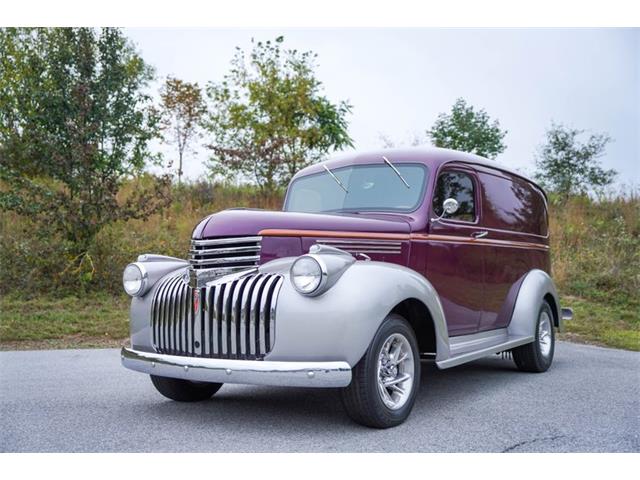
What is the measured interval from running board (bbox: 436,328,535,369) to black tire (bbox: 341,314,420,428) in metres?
0.71

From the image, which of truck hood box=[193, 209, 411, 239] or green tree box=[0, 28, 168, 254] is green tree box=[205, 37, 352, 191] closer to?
green tree box=[0, 28, 168, 254]

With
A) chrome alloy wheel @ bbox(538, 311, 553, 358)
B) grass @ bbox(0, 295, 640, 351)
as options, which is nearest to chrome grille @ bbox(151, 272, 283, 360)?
chrome alloy wheel @ bbox(538, 311, 553, 358)

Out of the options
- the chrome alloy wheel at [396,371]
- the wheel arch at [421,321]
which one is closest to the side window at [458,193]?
the wheel arch at [421,321]

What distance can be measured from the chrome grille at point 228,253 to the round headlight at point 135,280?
64 centimetres

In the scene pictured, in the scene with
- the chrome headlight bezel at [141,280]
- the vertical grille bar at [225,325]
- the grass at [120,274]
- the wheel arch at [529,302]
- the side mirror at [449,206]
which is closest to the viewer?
the vertical grille bar at [225,325]

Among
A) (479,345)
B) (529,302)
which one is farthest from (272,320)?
(529,302)

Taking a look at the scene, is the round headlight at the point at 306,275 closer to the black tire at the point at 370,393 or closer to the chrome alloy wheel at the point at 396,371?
the black tire at the point at 370,393

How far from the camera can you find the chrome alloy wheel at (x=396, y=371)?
4.17 meters

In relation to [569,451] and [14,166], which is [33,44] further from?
[569,451]

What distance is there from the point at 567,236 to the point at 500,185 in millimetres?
8771

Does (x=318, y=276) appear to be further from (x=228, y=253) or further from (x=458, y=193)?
(x=458, y=193)

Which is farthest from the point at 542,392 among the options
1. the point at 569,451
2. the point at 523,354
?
the point at 569,451

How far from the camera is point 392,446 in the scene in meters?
3.75

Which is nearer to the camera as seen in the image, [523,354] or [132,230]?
[523,354]
